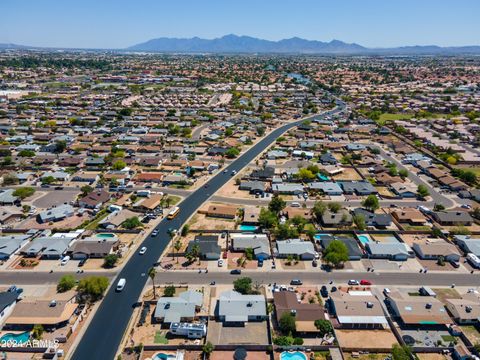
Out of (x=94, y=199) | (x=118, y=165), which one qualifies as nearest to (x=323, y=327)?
(x=94, y=199)

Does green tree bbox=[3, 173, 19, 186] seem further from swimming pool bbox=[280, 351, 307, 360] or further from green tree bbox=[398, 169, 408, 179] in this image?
green tree bbox=[398, 169, 408, 179]

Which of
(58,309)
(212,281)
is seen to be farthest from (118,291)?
(212,281)

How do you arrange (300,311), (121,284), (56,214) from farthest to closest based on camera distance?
(56,214)
(121,284)
(300,311)

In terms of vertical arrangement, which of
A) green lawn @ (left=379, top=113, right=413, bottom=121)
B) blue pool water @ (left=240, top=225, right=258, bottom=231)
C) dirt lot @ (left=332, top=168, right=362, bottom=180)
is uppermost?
green lawn @ (left=379, top=113, right=413, bottom=121)

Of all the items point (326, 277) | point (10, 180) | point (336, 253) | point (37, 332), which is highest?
point (336, 253)

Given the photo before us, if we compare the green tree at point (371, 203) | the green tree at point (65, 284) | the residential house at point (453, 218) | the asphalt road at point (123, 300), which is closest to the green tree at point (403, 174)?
the residential house at point (453, 218)

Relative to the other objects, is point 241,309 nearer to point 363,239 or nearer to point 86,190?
point 363,239

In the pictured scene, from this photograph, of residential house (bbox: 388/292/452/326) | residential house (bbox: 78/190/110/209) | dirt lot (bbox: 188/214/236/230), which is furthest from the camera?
residential house (bbox: 78/190/110/209)

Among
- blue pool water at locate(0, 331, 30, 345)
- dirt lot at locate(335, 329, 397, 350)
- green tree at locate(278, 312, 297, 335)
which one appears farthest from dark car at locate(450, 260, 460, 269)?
blue pool water at locate(0, 331, 30, 345)
